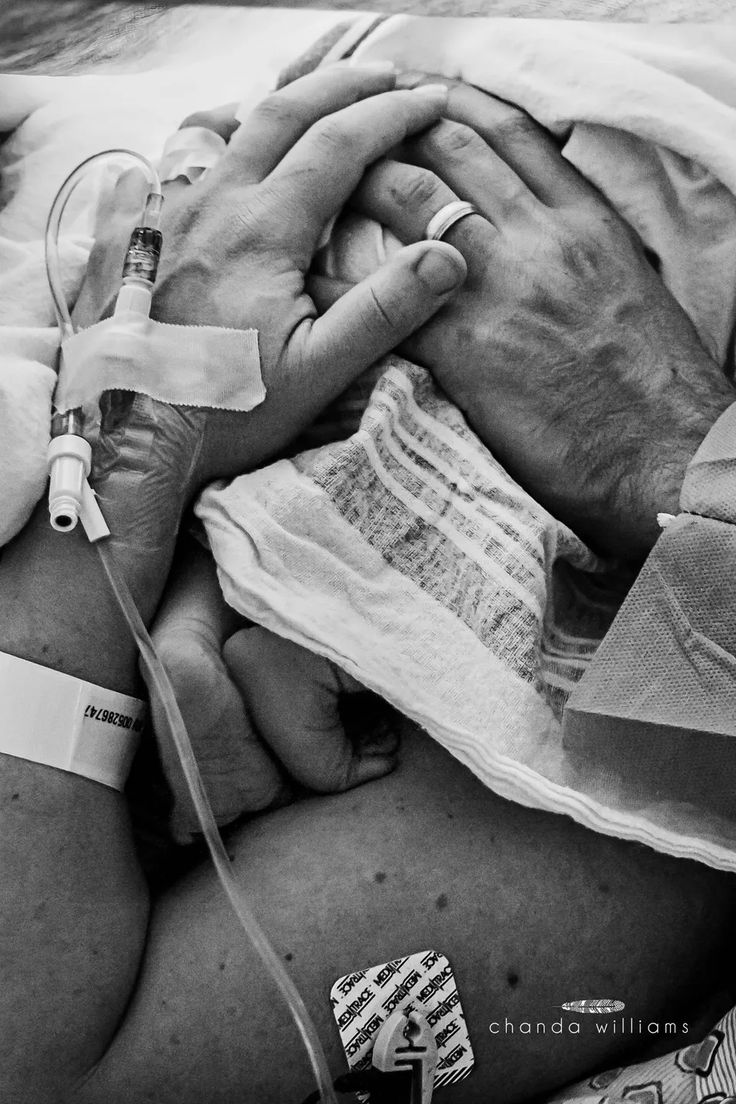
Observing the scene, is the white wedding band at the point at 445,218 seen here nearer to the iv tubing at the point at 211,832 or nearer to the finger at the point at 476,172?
the finger at the point at 476,172

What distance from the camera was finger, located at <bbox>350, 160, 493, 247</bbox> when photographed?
1030 millimetres

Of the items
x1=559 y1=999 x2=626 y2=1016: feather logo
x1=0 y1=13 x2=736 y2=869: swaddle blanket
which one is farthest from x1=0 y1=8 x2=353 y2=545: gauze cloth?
x1=559 y1=999 x2=626 y2=1016: feather logo

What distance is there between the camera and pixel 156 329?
0.95 metres

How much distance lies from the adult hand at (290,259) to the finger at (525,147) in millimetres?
44

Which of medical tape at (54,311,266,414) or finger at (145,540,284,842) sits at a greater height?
medical tape at (54,311,266,414)

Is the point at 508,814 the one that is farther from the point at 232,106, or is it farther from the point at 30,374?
the point at 232,106

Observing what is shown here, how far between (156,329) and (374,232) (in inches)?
11.0

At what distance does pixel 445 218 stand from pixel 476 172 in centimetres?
8

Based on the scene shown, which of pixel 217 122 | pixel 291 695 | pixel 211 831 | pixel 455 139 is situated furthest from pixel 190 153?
pixel 211 831

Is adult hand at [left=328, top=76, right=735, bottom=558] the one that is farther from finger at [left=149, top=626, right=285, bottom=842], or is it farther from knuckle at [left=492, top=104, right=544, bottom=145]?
finger at [left=149, top=626, right=285, bottom=842]

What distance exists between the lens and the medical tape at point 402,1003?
33.4 inches

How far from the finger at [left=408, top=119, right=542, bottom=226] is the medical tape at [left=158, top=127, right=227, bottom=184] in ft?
0.82

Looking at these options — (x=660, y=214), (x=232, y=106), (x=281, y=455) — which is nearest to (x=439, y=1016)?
(x=281, y=455)

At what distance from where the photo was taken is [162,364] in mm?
947
